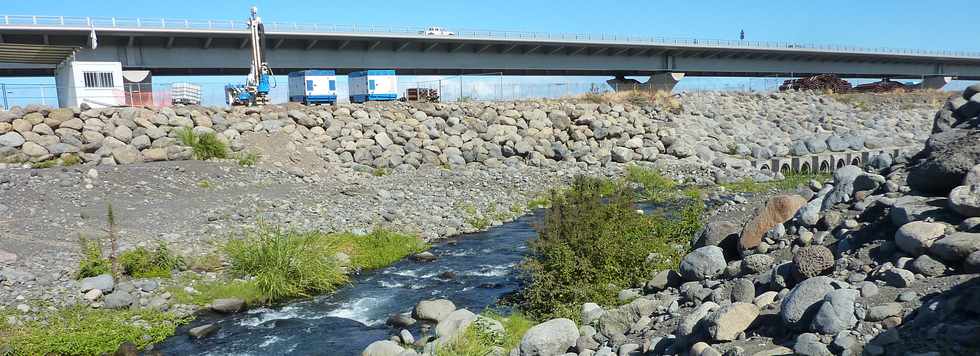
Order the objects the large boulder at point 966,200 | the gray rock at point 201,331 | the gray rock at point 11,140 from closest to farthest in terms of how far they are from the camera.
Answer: the large boulder at point 966,200, the gray rock at point 201,331, the gray rock at point 11,140

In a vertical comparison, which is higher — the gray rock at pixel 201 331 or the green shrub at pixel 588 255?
the green shrub at pixel 588 255

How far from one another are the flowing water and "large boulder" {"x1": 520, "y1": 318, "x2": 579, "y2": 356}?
3.73m

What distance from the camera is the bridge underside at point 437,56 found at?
4562 centimetres

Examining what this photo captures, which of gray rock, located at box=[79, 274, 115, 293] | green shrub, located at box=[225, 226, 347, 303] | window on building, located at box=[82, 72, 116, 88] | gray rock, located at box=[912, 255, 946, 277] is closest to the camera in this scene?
gray rock, located at box=[912, 255, 946, 277]

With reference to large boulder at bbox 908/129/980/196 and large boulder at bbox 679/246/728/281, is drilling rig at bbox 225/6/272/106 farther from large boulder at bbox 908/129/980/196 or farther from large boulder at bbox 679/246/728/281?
large boulder at bbox 908/129/980/196

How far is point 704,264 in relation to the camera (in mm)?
12195

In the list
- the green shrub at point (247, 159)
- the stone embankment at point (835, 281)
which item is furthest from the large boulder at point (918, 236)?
the green shrub at point (247, 159)

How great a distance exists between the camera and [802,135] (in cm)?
4856

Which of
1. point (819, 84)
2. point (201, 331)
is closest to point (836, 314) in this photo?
point (201, 331)

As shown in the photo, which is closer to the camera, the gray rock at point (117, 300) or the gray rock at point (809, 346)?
the gray rock at point (809, 346)

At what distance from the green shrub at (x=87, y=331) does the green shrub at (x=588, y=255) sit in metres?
7.51

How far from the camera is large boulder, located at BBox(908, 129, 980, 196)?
10.2 metres

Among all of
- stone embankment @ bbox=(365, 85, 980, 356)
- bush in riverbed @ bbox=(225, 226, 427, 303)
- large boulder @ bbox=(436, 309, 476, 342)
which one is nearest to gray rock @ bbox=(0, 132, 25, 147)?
bush in riverbed @ bbox=(225, 226, 427, 303)

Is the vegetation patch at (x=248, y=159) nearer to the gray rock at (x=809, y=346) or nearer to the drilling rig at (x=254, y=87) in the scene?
the drilling rig at (x=254, y=87)
